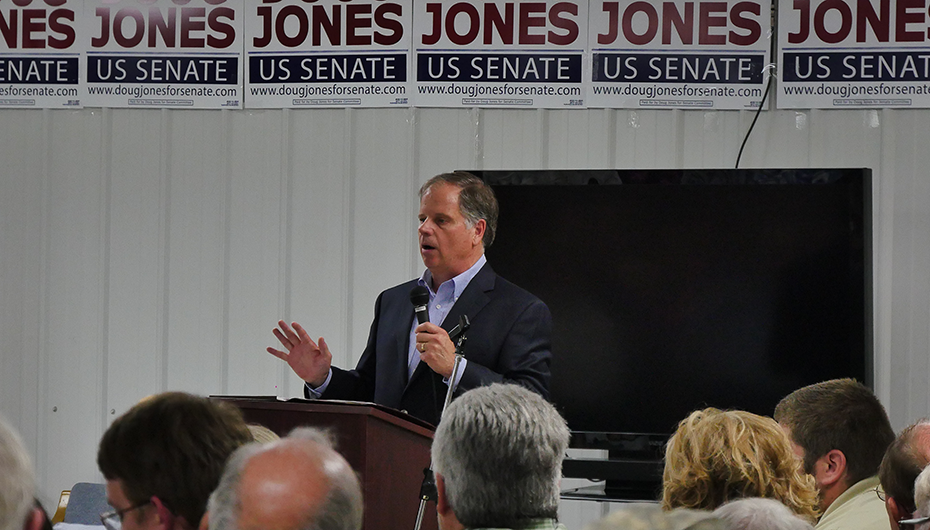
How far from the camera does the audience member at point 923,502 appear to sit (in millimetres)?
2051

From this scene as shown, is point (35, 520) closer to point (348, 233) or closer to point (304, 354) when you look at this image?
point (304, 354)

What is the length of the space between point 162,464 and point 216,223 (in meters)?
4.04

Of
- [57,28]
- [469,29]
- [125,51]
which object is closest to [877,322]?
[469,29]

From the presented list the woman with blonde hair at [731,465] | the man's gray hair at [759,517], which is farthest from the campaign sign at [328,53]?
the man's gray hair at [759,517]

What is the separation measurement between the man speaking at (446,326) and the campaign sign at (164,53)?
197 centimetres

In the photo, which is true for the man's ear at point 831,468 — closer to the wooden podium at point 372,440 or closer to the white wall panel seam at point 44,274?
the wooden podium at point 372,440

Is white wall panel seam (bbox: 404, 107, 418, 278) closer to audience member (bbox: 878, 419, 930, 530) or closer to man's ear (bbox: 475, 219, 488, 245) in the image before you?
man's ear (bbox: 475, 219, 488, 245)

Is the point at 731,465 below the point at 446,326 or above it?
below

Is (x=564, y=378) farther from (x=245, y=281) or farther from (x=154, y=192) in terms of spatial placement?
(x=154, y=192)

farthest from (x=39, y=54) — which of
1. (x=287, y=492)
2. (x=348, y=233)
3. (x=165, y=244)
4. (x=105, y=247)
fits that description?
(x=287, y=492)

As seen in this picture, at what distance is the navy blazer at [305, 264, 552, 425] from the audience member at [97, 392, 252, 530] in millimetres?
2025

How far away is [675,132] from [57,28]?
10.3 ft

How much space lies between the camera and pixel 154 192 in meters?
5.73

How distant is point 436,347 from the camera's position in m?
3.37
